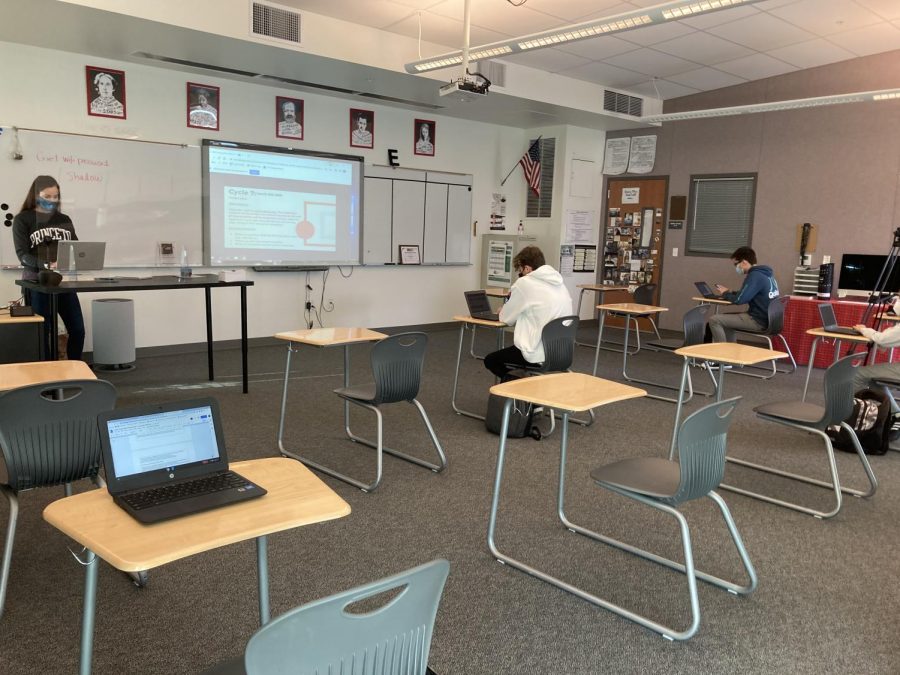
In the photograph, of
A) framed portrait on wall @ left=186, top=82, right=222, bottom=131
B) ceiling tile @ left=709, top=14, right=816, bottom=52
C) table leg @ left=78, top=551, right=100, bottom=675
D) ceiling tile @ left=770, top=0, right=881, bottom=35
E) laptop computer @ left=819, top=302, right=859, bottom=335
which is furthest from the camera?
framed portrait on wall @ left=186, top=82, right=222, bottom=131

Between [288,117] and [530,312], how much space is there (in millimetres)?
4348

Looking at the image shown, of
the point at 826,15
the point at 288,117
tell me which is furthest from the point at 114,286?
the point at 826,15

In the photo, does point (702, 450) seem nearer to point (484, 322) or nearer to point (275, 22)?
point (484, 322)

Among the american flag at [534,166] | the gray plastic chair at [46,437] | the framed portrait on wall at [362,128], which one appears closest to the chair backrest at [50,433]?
the gray plastic chair at [46,437]

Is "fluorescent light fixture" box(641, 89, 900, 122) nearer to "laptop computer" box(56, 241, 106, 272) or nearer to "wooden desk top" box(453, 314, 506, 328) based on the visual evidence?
"wooden desk top" box(453, 314, 506, 328)

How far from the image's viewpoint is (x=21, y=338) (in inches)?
169

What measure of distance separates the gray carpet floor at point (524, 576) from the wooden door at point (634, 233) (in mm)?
5287

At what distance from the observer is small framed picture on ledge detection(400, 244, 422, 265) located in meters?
8.67

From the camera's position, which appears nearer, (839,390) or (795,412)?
(839,390)

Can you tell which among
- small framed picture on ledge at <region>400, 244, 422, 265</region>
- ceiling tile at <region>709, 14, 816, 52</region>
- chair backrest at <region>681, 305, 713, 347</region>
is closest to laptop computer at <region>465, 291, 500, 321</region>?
chair backrest at <region>681, 305, 713, 347</region>

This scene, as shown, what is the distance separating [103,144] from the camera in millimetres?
6309

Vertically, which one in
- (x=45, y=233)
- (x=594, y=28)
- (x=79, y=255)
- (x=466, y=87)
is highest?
(x=594, y=28)

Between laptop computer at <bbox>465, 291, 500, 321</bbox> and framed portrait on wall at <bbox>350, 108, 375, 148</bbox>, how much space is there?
11.4ft

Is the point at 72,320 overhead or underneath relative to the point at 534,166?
underneath
